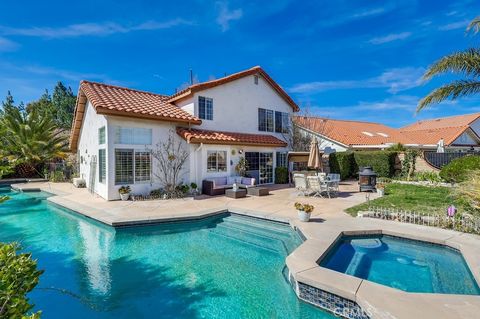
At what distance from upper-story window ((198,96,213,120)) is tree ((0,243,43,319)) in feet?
53.1

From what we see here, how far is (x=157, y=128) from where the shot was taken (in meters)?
16.5

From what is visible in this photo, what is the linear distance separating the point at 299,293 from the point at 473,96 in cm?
1464

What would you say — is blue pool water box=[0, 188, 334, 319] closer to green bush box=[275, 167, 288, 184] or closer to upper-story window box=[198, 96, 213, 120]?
upper-story window box=[198, 96, 213, 120]

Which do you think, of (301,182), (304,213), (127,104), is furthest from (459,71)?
(127,104)

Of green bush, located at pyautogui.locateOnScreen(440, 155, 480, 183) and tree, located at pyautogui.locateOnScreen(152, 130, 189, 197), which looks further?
tree, located at pyautogui.locateOnScreen(152, 130, 189, 197)

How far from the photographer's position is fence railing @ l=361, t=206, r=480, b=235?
28.2 feet

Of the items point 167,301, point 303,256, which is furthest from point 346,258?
point 167,301

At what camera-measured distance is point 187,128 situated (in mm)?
17969

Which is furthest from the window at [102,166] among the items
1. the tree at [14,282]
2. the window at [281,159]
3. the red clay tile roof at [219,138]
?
the window at [281,159]

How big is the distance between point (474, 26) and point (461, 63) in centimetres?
159

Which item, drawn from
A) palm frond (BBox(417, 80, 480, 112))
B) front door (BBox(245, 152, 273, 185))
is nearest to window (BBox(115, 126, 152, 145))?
front door (BBox(245, 152, 273, 185))

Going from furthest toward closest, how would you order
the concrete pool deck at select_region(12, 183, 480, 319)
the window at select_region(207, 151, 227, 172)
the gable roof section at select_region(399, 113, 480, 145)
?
1. the gable roof section at select_region(399, 113, 480, 145)
2. the window at select_region(207, 151, 227, 172)
3. the concrete pool deck at select_region(12, 183, 480, 319)

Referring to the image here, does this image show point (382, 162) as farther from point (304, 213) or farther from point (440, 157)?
point (304, 213)

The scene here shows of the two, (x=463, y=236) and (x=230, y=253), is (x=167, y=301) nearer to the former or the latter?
(x=230, y=253)
